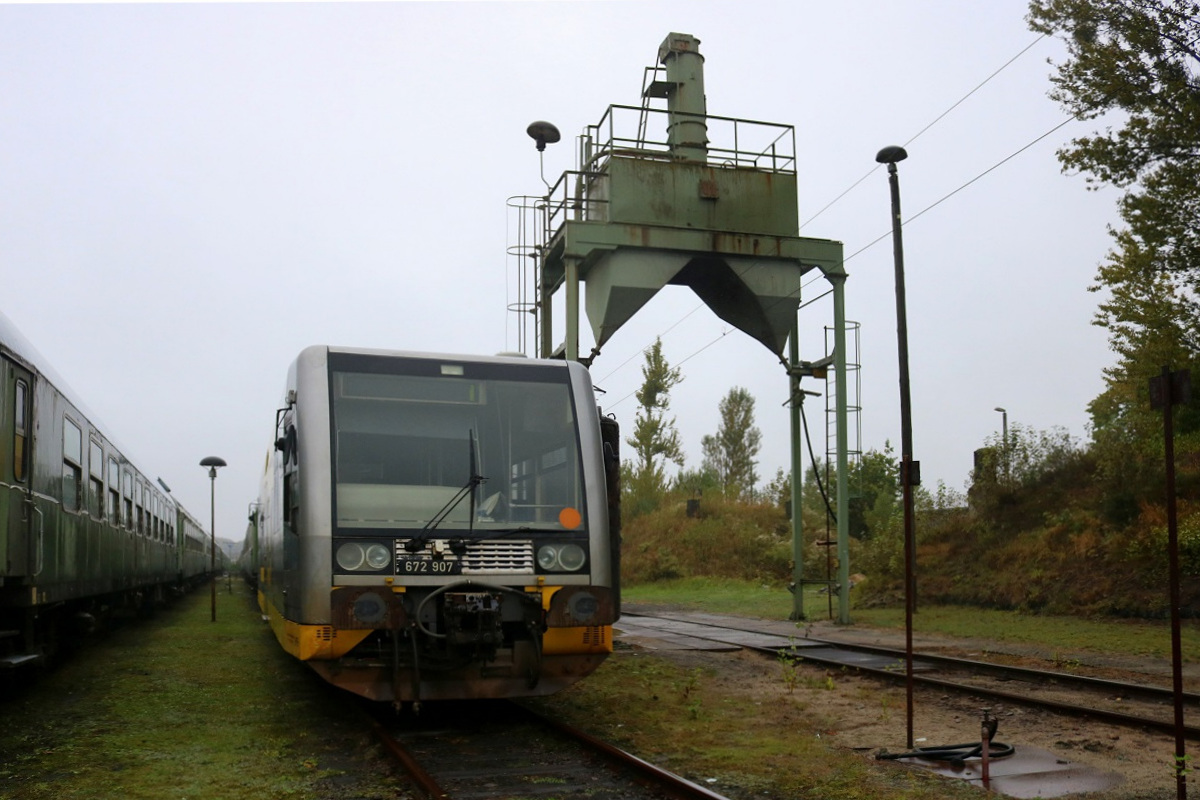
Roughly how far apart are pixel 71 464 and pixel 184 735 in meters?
4.44

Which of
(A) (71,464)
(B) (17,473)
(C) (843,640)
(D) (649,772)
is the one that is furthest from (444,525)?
(C) (843,640)

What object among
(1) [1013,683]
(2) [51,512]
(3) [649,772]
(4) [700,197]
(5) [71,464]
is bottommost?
(1) [1013,683]

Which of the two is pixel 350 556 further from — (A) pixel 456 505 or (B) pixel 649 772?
(B) pixel 649 772

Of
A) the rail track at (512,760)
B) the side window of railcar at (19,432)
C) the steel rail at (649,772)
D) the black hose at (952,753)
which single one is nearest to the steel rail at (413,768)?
the rail track at (512,760)

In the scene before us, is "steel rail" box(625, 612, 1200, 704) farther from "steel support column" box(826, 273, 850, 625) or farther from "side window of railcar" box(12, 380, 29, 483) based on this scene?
"side window of railcar" box(12, 380, 29, 483)

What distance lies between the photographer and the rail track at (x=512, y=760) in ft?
21.1

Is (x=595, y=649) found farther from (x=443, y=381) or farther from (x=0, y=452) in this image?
(x=0, y=452)

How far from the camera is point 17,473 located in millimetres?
8984

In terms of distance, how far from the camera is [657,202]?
18.3 metres

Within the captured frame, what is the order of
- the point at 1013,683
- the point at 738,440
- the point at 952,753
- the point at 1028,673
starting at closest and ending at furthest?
the point at 952,753, the point at 1013,683, the point at 1028,673, the point at 738,440

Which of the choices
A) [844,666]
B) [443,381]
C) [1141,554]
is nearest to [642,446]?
[1141,554]

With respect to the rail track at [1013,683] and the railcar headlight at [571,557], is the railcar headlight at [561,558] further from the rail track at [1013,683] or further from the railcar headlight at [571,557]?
the rail track at [1013,683]

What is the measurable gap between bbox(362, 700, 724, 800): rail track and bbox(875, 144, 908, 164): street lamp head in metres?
12.6

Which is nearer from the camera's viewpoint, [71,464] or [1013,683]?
[1013,683]
